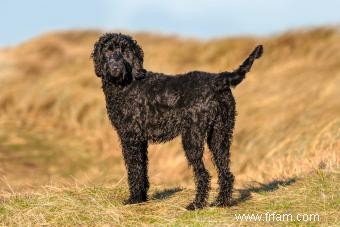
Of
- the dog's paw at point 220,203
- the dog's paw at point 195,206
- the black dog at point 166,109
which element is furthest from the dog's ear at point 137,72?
the dog's paw at point 220,203

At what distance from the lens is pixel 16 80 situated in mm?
31844

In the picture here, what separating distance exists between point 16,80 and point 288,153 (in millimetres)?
18113

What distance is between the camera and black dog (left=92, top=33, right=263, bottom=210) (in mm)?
9406

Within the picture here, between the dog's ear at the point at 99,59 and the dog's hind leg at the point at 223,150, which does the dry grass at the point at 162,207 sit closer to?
the dog's hind leg at the point at 223,150

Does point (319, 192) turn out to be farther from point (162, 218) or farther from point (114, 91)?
point (114, 91)

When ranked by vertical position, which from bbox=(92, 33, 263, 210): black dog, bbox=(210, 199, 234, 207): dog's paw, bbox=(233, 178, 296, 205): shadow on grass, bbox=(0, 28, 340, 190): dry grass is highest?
bbox=(0, 28, 340, 190): dry grass

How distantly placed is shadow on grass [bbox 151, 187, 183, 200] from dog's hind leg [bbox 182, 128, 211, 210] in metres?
1.26

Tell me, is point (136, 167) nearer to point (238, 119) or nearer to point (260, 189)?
point (260, 189)

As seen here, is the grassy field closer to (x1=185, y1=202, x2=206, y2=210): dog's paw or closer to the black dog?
(x1=185, y1=202, x2=206, y2=210): dog's paw

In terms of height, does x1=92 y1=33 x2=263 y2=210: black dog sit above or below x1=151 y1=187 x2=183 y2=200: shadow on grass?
above

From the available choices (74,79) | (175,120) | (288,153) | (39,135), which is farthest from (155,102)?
(74,79)

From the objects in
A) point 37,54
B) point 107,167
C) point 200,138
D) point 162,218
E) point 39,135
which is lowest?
point 162,218

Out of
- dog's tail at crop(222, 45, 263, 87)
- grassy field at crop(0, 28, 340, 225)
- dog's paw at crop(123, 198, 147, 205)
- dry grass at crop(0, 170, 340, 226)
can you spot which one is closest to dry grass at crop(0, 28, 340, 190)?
grassy field at crop(0, 28, 340, 225)

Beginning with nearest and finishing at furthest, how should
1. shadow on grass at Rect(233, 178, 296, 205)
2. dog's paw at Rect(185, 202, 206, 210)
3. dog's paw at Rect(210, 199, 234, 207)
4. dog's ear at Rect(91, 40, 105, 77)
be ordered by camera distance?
dog's paw at Rect(185, 202, 206, 210) → dog's paw at Rect(210, 199, 234, 207) → dog's ear at Rect(91, 40, 105, 77) → shadow on grass at Rect(233, 178, 296, 205)
